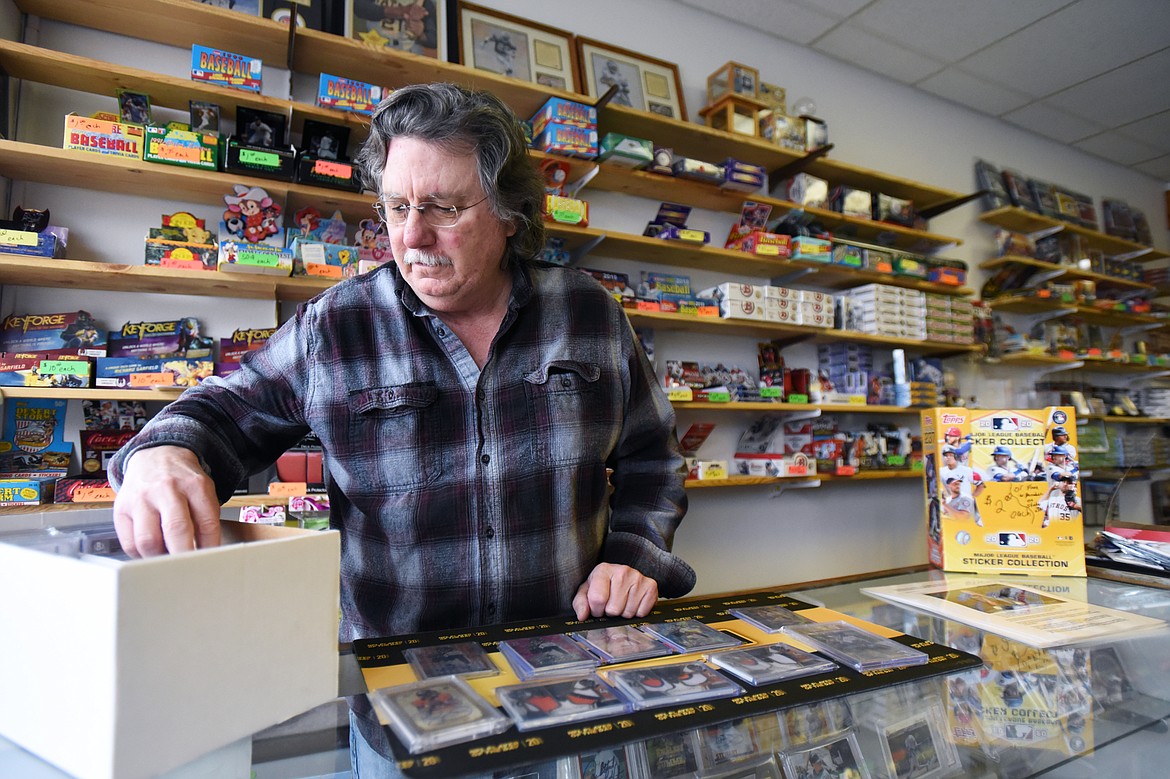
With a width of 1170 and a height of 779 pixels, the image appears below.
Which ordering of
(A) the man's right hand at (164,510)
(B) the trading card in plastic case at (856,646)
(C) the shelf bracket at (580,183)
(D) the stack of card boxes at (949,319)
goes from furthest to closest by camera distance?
(D) the stack of card boxes at (949,319) < (C) the shelf bracket at (580,183) < (B) the trading card in plastic case at (856,646) < (A) the man's right hand at (164,510)

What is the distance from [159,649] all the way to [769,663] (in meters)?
0.60

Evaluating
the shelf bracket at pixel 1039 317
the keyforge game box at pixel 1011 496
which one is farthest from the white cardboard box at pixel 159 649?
the shelf bracket at pixel 1039 317

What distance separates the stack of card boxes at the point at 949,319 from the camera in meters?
3.76

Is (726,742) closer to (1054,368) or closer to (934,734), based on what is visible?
(934,734)

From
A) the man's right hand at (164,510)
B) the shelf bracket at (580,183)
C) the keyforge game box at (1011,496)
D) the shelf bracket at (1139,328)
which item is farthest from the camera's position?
the shelf bracket at (1139,328)

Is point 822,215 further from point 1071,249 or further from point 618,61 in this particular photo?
point 1071,249

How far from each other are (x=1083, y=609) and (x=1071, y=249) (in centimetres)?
464

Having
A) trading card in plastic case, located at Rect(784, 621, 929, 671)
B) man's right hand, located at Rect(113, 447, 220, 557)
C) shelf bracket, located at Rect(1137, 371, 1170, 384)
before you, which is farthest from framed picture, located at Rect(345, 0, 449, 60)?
shelf bracket, located at Rect(1137, 371, 1170, 384)

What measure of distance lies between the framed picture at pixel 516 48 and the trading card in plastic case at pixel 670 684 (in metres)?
2.63

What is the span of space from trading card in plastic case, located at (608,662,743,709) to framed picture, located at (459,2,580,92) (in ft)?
8.64

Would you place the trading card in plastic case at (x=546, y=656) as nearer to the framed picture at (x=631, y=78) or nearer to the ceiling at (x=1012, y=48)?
the framed picture at (x=631, y=78)

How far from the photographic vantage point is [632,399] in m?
1.37

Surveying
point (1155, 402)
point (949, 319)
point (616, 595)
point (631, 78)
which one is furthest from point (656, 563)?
point (1155, 402)

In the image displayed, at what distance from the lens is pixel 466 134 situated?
114cm
